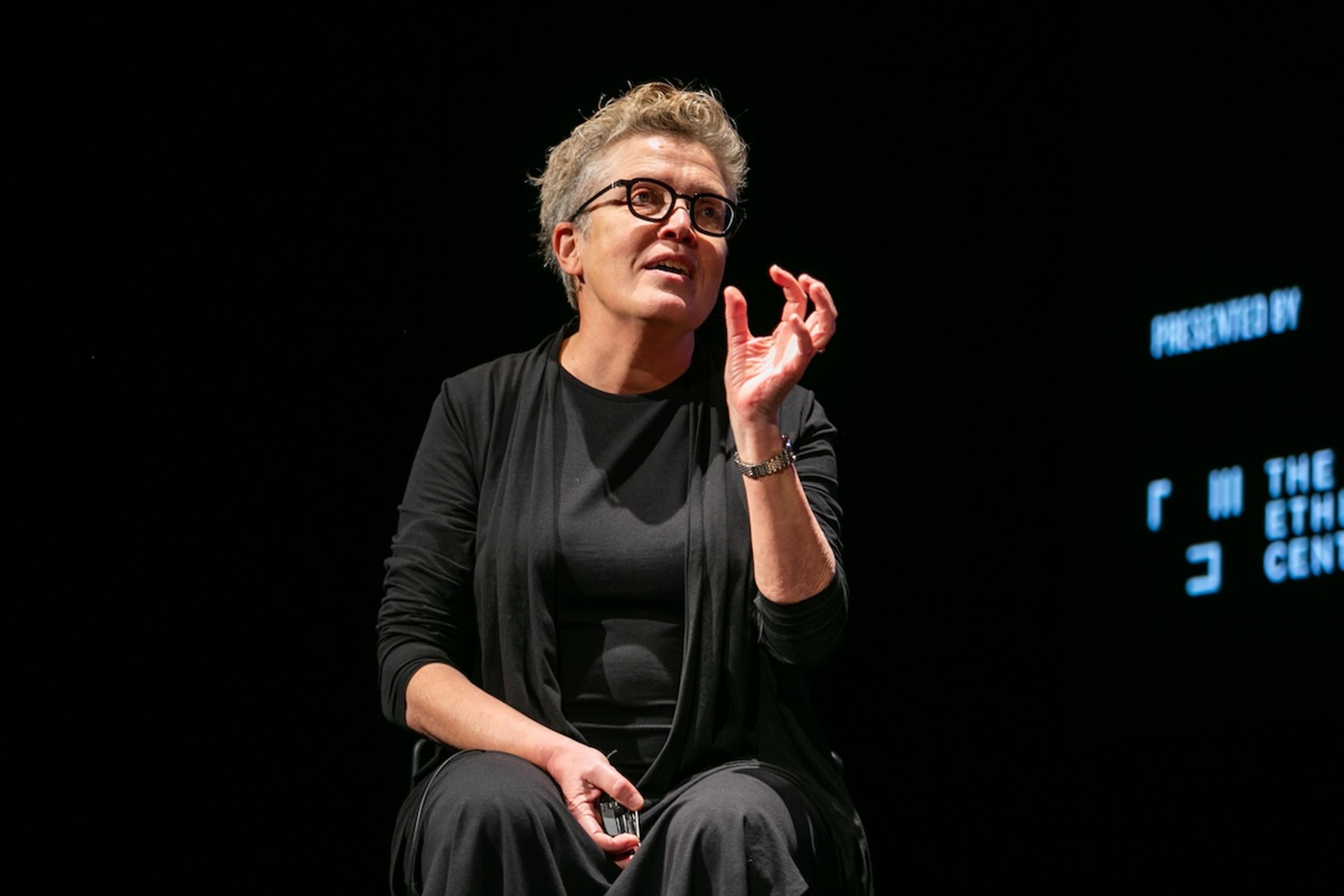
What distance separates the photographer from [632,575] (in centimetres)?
201

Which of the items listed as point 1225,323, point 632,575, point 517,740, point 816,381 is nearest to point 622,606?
point 632,575

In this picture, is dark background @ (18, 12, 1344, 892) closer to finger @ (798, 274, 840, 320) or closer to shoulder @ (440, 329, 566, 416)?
shoulder @ (440, 329, 566, 416)

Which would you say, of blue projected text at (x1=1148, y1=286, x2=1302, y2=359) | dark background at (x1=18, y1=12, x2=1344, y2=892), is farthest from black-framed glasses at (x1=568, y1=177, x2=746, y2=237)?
blue projected text at (x1=1148, y1=286, x2=1302, y2=359)

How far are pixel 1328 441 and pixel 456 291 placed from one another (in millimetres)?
1720

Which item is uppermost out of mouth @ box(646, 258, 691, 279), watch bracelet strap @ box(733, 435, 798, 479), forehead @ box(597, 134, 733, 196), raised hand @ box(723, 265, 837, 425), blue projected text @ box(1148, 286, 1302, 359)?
blue projected text @ box(1148, 286, 1302, 359)

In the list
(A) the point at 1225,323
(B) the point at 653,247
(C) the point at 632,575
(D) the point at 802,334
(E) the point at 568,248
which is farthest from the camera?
(A) the point at 1225,323

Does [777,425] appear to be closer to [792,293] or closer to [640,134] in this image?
[792,293]

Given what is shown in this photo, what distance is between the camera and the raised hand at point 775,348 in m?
1.85

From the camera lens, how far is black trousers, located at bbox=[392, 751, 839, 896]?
1708 mm

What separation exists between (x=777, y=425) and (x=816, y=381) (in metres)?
1.53

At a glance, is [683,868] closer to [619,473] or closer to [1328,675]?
[619,473]

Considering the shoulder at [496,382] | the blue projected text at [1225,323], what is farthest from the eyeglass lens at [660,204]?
the blue projected text at [1225,323]

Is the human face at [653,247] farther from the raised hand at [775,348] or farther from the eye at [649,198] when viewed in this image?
the raised hand at [775,348]

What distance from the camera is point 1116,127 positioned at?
11.6 ft
